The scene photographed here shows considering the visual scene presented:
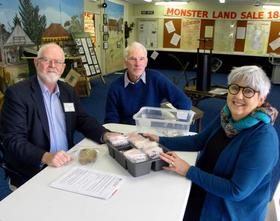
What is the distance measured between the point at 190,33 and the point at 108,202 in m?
9.00

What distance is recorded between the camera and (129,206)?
3.49ft

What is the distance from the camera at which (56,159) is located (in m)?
1.38

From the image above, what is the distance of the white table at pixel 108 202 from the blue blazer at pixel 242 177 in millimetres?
141

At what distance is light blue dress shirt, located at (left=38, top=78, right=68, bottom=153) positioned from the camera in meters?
1.69

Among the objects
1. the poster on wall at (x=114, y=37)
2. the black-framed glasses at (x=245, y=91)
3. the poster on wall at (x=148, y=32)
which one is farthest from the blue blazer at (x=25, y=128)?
the poster on wall at (x=148, y=32)

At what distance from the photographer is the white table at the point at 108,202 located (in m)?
1.00

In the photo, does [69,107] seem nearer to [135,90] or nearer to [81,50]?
[135,90]

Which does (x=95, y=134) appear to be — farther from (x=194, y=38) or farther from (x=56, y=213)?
(x=194, y=38)

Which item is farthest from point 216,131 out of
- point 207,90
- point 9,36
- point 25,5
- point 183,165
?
point 25,5

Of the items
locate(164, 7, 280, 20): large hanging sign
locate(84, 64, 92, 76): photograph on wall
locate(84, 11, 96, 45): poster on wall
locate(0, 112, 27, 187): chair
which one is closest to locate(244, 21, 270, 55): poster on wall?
locate(164, 7, 280, 20): large hanging sign

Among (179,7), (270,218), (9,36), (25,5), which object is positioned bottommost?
(270,218)

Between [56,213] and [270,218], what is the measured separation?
100 cm

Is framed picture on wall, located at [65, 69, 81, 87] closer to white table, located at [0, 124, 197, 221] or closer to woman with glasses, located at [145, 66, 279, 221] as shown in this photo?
white table, located at [0, 124, 197, 221]

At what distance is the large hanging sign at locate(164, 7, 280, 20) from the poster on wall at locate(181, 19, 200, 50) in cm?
19
